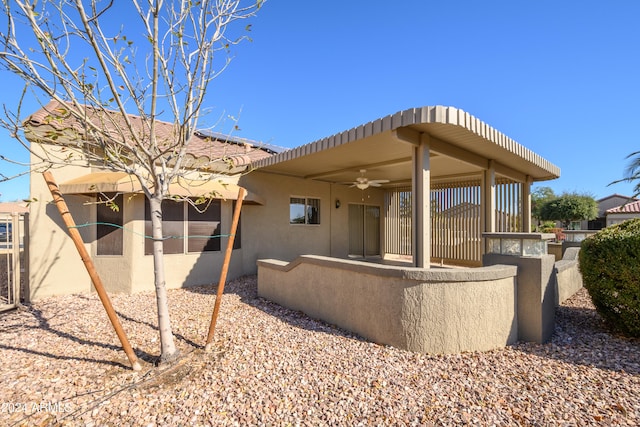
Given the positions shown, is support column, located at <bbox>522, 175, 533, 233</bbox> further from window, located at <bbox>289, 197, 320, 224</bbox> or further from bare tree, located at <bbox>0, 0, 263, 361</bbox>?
bare tree, located at <bbox>0, 0, 263, 361</bbox>

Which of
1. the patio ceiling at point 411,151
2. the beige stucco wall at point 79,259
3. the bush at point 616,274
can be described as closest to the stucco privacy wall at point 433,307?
the bush at point 616,274

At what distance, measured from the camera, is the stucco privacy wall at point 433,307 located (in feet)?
12.9

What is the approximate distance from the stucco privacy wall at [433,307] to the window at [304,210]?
224 inches

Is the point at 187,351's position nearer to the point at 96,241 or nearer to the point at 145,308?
the point at 145,308

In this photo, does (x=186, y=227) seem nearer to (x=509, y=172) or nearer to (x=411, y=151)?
(x=411, y=151)

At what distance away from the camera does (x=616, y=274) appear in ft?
14.0

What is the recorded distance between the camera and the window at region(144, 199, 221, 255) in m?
7.32

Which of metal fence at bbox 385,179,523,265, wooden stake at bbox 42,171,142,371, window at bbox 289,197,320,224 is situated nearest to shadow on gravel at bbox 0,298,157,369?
wooden stake at bbox 42,171,142,371

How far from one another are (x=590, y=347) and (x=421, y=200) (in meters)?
3.25

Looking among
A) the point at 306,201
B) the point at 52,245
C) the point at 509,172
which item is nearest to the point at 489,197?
the point at 509,172

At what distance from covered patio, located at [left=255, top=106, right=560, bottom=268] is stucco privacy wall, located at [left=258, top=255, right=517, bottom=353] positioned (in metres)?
1.21

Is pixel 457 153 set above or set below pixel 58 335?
above

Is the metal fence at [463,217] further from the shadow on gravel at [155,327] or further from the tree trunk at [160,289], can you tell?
the tree trunk at [160,289]

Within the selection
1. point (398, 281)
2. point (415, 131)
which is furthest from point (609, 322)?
point (415, 131)
